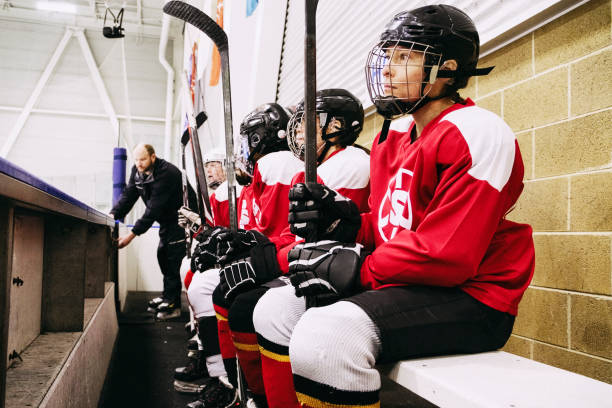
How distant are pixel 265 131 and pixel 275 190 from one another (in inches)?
15.8

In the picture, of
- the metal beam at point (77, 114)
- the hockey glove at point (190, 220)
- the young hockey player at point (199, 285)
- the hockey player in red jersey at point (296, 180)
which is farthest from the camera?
the metal beam at point (77, 114)

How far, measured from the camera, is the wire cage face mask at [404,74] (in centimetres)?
121

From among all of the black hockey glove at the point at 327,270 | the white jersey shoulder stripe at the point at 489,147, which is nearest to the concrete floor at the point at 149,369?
the black hockey glove at the point at 327,270

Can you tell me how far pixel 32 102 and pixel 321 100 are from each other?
434 inches

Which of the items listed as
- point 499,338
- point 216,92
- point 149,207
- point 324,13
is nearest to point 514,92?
point 499,338

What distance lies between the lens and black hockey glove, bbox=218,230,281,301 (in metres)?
1.66

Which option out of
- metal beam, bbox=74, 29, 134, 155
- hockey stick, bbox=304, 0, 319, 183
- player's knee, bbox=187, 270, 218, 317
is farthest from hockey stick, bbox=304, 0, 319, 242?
metal beam, bbox=74, 29, 134, 155

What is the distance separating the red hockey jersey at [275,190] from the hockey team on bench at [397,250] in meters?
0.25

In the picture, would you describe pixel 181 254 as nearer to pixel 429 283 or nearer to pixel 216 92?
pixel 216 92

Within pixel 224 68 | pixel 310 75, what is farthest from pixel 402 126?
pixel 224 68

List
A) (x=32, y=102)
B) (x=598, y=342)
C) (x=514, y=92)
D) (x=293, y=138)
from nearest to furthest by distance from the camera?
1. (x=598, y=342)
2. (x=514, y=92)
3. (x=293, y=138)
4. (x=32, y=102)

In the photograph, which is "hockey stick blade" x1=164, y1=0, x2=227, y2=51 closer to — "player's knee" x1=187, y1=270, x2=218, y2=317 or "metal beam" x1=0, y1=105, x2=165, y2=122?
"player's knee" x1=187, y1=270, x2=218, y2=317

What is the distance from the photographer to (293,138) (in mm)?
1867

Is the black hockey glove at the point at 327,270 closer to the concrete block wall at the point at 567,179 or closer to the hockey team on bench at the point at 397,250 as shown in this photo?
the hockey team on bench at the point at 397,250
